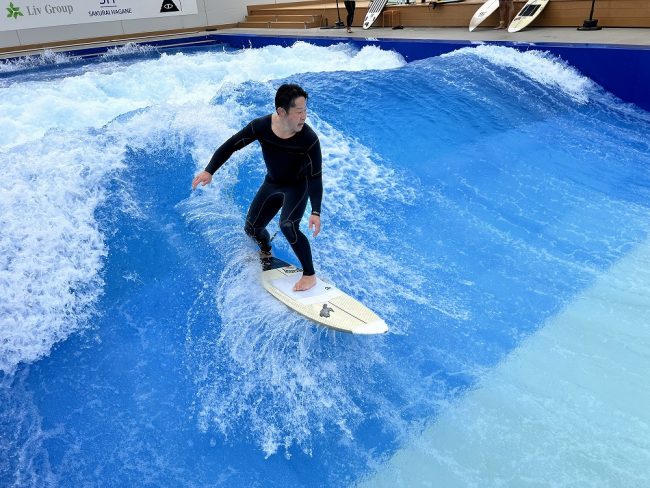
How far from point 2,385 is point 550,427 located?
3.18 metres

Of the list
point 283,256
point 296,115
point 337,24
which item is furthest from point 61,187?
point 337,24

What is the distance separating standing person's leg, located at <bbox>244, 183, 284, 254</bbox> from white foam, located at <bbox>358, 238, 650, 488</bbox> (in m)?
1.73

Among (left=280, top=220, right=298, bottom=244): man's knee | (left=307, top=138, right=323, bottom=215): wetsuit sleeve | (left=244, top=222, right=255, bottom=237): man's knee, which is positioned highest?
(left=307, top=138, right=323, bottom=215): wetsuit sleeve

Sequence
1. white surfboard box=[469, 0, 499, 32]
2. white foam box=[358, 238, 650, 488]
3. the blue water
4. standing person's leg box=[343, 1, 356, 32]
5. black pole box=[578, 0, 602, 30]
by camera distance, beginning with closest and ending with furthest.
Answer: white foam box=[358, 238, 650, 488], the blue water, black pole box=[578, 0, 602, 30], white surfboard box=[469, 0, 499, 32], standing person's leg box=[343, 1, 356, 32]

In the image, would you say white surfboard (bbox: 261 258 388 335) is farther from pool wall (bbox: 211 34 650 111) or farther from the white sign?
the white sign

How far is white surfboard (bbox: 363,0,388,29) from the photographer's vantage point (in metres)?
13.1

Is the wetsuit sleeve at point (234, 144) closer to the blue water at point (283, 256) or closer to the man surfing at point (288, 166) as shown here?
the man surfing at point (288, 166)

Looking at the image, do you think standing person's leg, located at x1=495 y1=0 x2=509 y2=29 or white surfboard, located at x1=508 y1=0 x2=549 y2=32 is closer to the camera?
white surfboard, located at x1=508 y1=0 x2=549 y2=32

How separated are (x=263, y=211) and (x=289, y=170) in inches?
16.8

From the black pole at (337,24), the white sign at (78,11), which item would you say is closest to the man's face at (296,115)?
the black pole at (337,24)

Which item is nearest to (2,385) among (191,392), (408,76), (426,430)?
(191,392)

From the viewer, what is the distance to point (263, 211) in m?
3.55

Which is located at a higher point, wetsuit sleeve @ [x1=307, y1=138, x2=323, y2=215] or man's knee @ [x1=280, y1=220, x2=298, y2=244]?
wetsuit sleeve @ [x1=307, y1=138, x2=323, y2=215]

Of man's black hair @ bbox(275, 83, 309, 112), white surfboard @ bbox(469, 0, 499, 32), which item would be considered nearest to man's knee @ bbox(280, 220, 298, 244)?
man's black hair @ bbox(275, 83, 309, 112)
